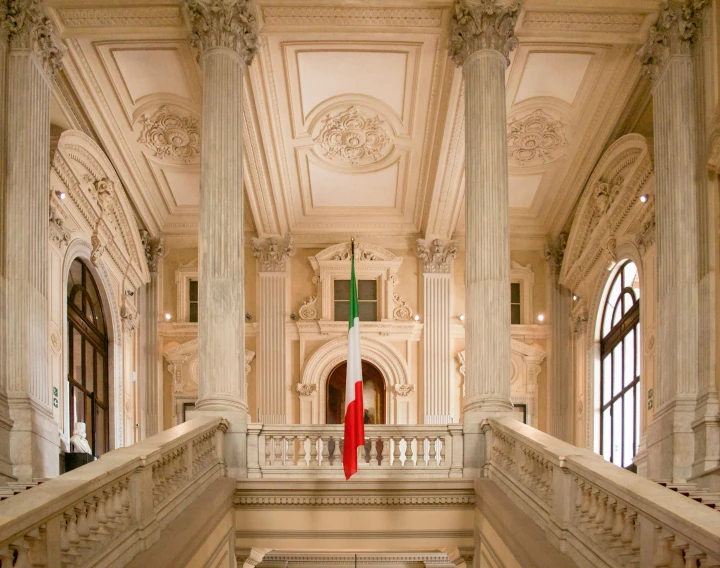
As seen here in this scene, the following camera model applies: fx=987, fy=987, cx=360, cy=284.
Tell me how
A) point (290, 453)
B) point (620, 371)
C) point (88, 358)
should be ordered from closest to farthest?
point (290, 453) → point (88, 358) → point (620, 371)

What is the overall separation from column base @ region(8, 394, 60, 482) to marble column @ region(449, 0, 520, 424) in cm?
468

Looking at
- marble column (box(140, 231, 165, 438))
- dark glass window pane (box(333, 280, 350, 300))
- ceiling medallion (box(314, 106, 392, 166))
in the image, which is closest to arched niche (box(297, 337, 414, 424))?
dark glass window pane (box(333, 280, 350, 300))

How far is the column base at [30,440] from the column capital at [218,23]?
4.53m

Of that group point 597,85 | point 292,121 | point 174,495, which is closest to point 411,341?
point 292,121

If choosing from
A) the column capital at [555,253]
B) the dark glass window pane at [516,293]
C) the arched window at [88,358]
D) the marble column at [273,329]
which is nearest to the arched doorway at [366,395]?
the marble column at [273,329]

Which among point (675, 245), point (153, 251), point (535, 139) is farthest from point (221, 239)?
point (153, 251)

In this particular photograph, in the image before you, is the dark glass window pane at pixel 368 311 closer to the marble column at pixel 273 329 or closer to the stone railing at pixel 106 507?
the marble column at pixel 273 329

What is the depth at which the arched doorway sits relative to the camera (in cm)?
1983

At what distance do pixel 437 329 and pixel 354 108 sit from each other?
579cm

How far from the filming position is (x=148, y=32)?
12312 millimetres

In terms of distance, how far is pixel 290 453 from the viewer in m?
10.8

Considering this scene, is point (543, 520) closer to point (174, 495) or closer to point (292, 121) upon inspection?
point (174, 495)

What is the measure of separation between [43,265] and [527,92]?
757 cm

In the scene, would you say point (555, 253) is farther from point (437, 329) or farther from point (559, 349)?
point (437, 329)
